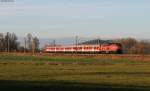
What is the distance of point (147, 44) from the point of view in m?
148

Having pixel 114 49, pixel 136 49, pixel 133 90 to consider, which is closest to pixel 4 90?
pixel 133 90

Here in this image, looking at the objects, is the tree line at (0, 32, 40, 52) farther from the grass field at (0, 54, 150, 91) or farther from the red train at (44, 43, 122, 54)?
the grass field at (0, 54, 150, 91)

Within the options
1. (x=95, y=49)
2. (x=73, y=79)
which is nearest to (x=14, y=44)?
(x=95, y=49)

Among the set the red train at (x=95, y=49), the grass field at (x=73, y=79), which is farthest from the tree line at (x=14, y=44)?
the grass field at (x=73, y=79)

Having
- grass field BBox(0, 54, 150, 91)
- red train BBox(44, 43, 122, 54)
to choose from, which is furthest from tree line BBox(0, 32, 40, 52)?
grass field BBox(0, 54, 150, 91)

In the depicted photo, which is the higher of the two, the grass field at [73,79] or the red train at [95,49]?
the red train at [95,49]

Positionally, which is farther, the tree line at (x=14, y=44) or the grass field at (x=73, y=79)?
Result: the tree line at (x=14, y=44)

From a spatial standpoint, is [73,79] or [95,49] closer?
[73,79]

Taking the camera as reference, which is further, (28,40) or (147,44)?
(28,40)

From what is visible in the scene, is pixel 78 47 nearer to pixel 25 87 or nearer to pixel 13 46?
pixel 13 46

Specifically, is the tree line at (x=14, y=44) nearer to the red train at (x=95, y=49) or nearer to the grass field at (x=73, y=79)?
the red train at (x=95, y=49)

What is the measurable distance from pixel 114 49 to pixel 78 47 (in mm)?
11519

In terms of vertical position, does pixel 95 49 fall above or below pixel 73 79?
above

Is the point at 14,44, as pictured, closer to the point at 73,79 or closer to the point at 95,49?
the point at 95,49
